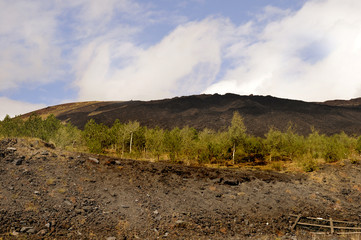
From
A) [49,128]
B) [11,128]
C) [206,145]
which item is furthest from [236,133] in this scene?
[11,128]

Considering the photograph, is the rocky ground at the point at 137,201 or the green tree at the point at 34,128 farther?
the green tree at the point at 34,128

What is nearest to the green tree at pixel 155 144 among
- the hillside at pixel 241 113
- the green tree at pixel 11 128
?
the green tree at pixel 11 128

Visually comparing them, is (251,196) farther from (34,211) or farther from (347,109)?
(347,109)

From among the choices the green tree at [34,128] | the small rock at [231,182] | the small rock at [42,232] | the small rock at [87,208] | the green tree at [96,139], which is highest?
the green tree at [34,128]

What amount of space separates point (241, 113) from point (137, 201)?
368 feet

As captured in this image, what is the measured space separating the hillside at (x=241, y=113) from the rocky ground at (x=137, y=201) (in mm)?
80820

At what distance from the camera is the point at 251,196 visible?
17.8m

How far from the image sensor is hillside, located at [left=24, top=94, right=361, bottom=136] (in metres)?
A: 105

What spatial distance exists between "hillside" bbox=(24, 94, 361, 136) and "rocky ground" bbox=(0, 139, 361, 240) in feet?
265

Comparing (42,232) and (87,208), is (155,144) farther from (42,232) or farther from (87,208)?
(42,232)

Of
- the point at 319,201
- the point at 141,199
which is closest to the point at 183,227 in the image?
the point at 141,199

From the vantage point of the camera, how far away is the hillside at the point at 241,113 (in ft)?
345

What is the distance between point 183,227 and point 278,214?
7422 millimetres

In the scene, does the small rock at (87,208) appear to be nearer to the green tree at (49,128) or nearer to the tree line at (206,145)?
the tree line at (206,145)
